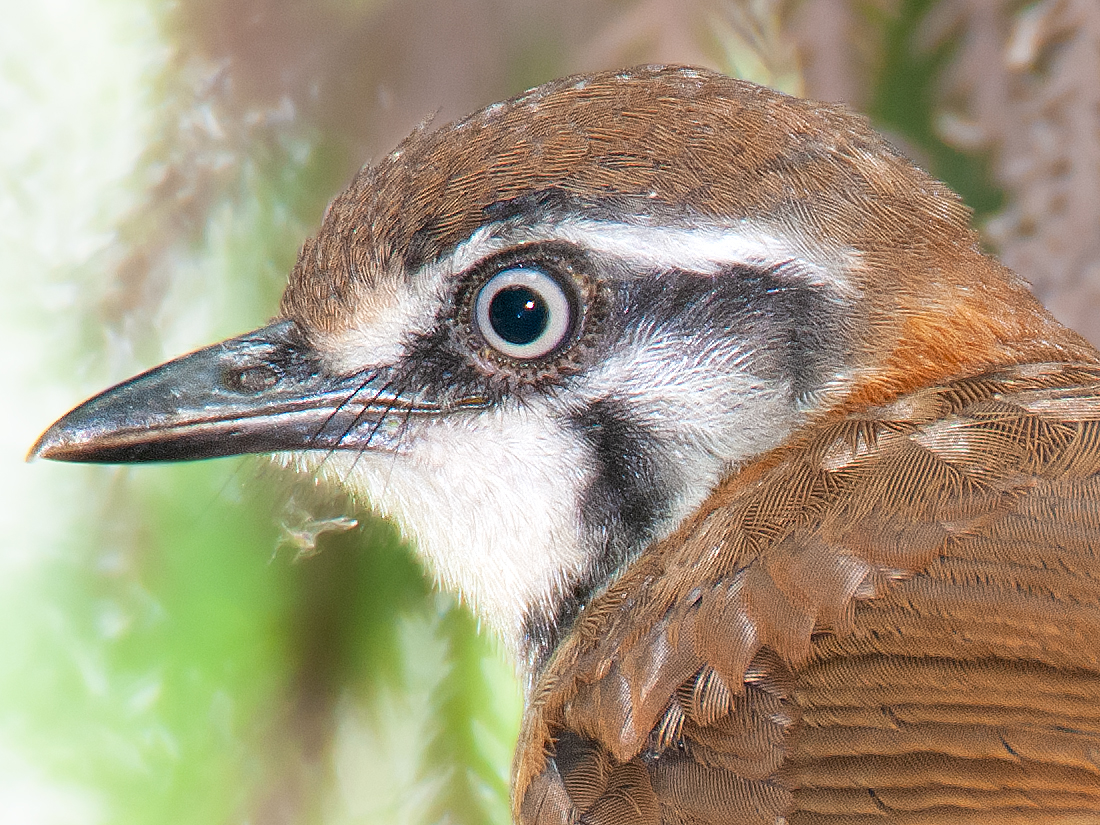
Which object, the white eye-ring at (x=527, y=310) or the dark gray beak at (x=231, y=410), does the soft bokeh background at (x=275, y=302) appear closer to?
the dark gray beak at (x=231, y=410)

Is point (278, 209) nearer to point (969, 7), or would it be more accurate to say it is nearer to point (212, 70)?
point (212, 70)

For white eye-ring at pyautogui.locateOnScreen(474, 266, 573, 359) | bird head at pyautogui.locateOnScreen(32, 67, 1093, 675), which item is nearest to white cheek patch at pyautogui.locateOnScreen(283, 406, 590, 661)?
bird head at pyautogui.locateOnScreen(32, 67, 1093, 675)

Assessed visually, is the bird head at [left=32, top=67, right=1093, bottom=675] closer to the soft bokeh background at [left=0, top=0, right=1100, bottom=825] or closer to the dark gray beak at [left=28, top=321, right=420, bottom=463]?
the dark gray beak at [left=28, top=321, right=420, bottom=463]

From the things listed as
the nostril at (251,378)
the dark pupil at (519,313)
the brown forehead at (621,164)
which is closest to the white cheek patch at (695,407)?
the dark pupil at (519,313)

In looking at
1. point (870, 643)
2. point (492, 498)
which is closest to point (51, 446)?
point (492, 498)

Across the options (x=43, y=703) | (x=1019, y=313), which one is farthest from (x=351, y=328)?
(x=43, y=703)

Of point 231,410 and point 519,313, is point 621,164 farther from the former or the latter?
point 231,410
